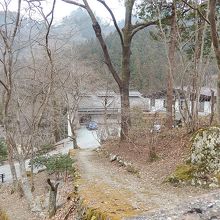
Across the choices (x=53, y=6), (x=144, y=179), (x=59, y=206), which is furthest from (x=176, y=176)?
(x=53, y=6)

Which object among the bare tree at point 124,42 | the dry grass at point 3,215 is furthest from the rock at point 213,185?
the bare tree at point 124,42

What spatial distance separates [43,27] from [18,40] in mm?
1043

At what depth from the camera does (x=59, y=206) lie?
32.4 feet

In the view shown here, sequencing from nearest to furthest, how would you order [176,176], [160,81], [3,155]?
[176,176]
[3,155]
[160,81]

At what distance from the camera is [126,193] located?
819 centimetres

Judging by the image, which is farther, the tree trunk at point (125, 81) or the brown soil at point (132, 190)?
the tree trunk at point (125, 81)

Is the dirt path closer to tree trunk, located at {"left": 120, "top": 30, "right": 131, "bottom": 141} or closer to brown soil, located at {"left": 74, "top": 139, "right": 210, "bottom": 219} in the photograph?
brown soil, located at {"left": 74, "top": 139, "right": 210, "bottom": 219}

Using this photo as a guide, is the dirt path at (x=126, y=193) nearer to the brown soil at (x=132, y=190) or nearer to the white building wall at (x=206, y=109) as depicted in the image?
the brown soil at (x=132, y=190)

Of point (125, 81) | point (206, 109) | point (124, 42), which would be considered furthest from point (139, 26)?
point (206, 109)

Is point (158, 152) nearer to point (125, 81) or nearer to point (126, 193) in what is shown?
point (126, 193)

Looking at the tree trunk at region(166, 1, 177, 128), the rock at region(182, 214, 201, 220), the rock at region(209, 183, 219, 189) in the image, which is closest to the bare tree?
the tree trunk at region(166, 1, 177, 128)

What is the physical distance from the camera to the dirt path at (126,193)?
6715mm

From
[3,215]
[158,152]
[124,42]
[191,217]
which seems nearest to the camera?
[191,217]

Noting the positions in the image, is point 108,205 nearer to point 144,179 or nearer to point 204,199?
point 204,199
